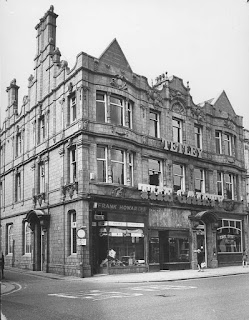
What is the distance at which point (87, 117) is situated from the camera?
2541cm

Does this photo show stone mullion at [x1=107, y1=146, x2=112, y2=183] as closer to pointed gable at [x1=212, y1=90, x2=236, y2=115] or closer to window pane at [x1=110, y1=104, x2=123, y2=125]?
window pane at [x1=110, y1=104, x2=123, y2=125]

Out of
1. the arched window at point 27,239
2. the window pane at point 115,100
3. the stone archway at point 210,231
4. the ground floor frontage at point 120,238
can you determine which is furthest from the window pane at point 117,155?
the arched window at point 27,239

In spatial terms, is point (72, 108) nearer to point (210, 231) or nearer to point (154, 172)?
point (154, 172)

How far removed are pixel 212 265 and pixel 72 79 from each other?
1676 cm

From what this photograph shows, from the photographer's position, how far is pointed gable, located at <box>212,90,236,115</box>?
117 ft

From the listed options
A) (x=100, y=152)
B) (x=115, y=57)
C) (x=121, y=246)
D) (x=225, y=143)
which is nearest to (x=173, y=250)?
(x=121, y=246)

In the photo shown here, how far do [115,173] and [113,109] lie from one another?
4.07 meters

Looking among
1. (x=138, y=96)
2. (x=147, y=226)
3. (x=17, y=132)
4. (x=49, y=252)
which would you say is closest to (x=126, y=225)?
(x=147, y=226)

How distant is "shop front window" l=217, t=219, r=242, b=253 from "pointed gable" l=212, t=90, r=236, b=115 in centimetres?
952

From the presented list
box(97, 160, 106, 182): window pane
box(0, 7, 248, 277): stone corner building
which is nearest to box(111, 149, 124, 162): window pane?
box(0, 7, 248, 277): stone corner building

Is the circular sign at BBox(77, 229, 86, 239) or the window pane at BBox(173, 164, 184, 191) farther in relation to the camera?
the window pane at BBox(173, 164, 184, 191)

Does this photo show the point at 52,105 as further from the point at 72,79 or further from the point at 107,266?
the point at 107,266

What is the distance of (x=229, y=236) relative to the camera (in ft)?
111

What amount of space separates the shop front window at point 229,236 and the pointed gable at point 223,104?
9518 millimetres
